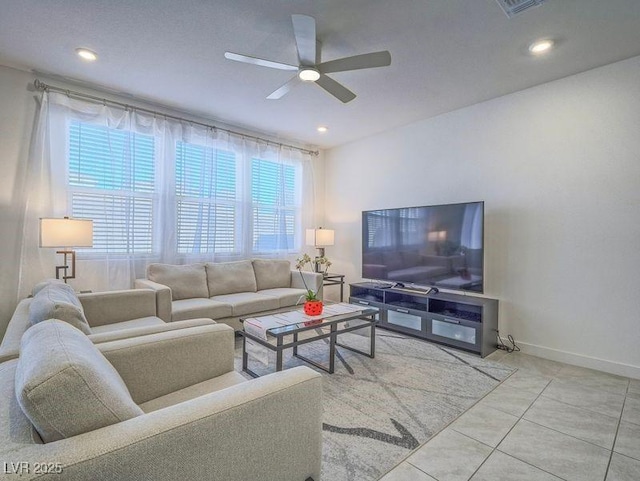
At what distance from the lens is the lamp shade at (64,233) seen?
270cm

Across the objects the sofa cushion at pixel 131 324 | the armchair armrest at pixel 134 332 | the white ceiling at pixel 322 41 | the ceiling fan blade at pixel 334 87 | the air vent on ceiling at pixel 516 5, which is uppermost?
the white ceiling at pixel 322 41

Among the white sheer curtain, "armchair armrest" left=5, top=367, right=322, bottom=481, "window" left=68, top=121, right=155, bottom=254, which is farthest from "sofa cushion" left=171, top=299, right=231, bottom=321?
"armchair armrest" left=5, top=367, right=322, bottom=481

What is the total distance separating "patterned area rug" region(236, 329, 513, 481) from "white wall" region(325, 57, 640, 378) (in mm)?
843

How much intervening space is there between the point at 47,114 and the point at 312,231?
333 centimetres

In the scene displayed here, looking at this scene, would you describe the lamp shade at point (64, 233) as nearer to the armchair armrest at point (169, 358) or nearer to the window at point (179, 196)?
the window at point (179, 196)

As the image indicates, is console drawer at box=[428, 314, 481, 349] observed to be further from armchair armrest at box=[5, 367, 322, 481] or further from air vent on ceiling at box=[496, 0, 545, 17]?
air vent on ceiling at box=[496, 0, 545, 17]

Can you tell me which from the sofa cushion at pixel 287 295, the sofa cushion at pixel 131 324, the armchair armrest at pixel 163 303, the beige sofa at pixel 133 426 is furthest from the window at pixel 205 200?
the beige sofa at pixel 133 426

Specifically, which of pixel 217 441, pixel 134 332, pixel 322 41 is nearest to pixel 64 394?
pixel 217 441

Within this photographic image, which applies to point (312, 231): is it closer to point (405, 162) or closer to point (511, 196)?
point (405, 162)

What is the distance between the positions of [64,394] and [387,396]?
2.05 metres

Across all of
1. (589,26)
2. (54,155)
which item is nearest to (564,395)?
(589,26)

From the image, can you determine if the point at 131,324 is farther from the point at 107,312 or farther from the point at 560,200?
the point at 560,200

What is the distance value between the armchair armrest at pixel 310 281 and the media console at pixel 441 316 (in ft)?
1.93

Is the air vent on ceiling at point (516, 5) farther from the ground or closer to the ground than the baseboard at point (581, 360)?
farther from the ground
